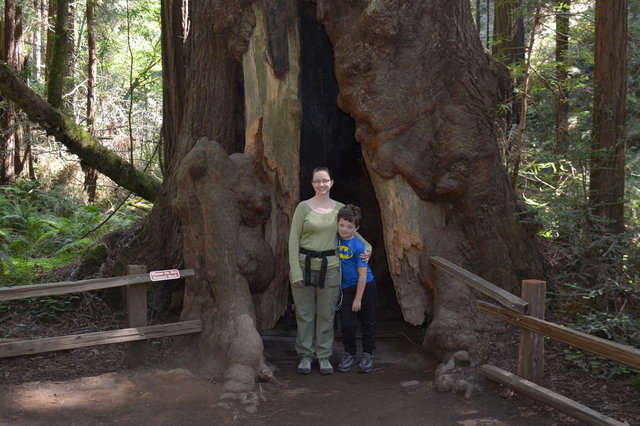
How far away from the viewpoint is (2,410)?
5367mm

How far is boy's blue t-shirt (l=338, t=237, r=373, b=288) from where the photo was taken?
6562 millimetres

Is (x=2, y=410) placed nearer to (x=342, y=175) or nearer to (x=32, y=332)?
(x=32, y=332)

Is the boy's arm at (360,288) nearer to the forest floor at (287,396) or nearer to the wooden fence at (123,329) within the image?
the forest floor at (287,396)

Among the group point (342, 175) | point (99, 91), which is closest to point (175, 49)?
point (342, 175)

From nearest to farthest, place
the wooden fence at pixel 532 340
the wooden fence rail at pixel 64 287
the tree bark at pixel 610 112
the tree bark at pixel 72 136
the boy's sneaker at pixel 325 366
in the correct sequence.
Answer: the wooden fence at pixel 532 340 < the wooden fence rail at pixel 64 287 < the boy's sneaker at pixel 325 366 < the tree bark at pixel 610 112 < the tree bark at pixel 72 136

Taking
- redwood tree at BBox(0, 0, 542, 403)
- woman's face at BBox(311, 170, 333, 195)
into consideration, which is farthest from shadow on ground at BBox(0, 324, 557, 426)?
woman's face at BBox(311, 170, 333, 195)

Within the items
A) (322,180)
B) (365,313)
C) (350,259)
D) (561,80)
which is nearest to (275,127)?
(322,180)

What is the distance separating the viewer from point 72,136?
10359mm

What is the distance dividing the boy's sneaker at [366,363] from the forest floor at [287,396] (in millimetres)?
64

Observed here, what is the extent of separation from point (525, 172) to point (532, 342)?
5.08 metres

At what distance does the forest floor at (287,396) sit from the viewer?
211 inches

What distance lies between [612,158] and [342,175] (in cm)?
360

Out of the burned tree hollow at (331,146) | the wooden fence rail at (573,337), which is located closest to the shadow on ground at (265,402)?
the wooden fence rail at (573,337)

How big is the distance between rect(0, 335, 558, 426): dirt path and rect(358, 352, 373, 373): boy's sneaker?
9cm
